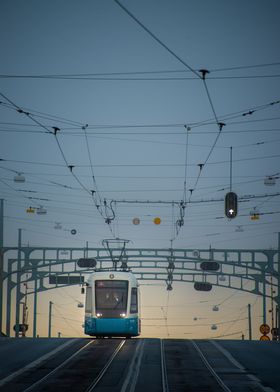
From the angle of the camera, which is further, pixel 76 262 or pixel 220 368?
pixel 76 262

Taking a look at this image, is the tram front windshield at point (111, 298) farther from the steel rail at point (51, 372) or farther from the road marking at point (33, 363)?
the steel rail at point (51, 372)

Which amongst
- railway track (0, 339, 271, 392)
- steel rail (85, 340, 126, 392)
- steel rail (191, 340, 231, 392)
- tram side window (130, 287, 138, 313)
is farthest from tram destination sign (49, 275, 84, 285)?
steel rail (85, 340, 126, 392)

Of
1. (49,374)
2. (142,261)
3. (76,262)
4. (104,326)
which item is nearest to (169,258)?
(142,261)

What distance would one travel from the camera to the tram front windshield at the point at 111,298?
1683 inches

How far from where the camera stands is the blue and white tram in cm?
4259

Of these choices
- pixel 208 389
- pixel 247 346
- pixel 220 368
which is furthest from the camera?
pixel 247 346

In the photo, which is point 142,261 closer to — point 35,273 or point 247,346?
point 35,273

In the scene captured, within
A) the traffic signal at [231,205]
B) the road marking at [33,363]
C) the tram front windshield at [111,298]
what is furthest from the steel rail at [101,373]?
the traffic signal at [231,205]

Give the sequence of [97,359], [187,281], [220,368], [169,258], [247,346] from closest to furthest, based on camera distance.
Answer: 1. [220,368]
2. [97,359]
3. [247,346]
4. [169,258]
5. [187,281]

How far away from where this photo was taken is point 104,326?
42531 millimetres

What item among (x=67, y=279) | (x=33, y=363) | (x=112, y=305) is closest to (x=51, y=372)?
(x=33, y=363)

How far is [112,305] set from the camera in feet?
141

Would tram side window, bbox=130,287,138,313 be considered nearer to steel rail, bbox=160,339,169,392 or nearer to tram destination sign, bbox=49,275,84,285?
steel rail, bbox=160,339,169,392

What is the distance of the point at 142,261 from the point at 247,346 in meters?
33.8
